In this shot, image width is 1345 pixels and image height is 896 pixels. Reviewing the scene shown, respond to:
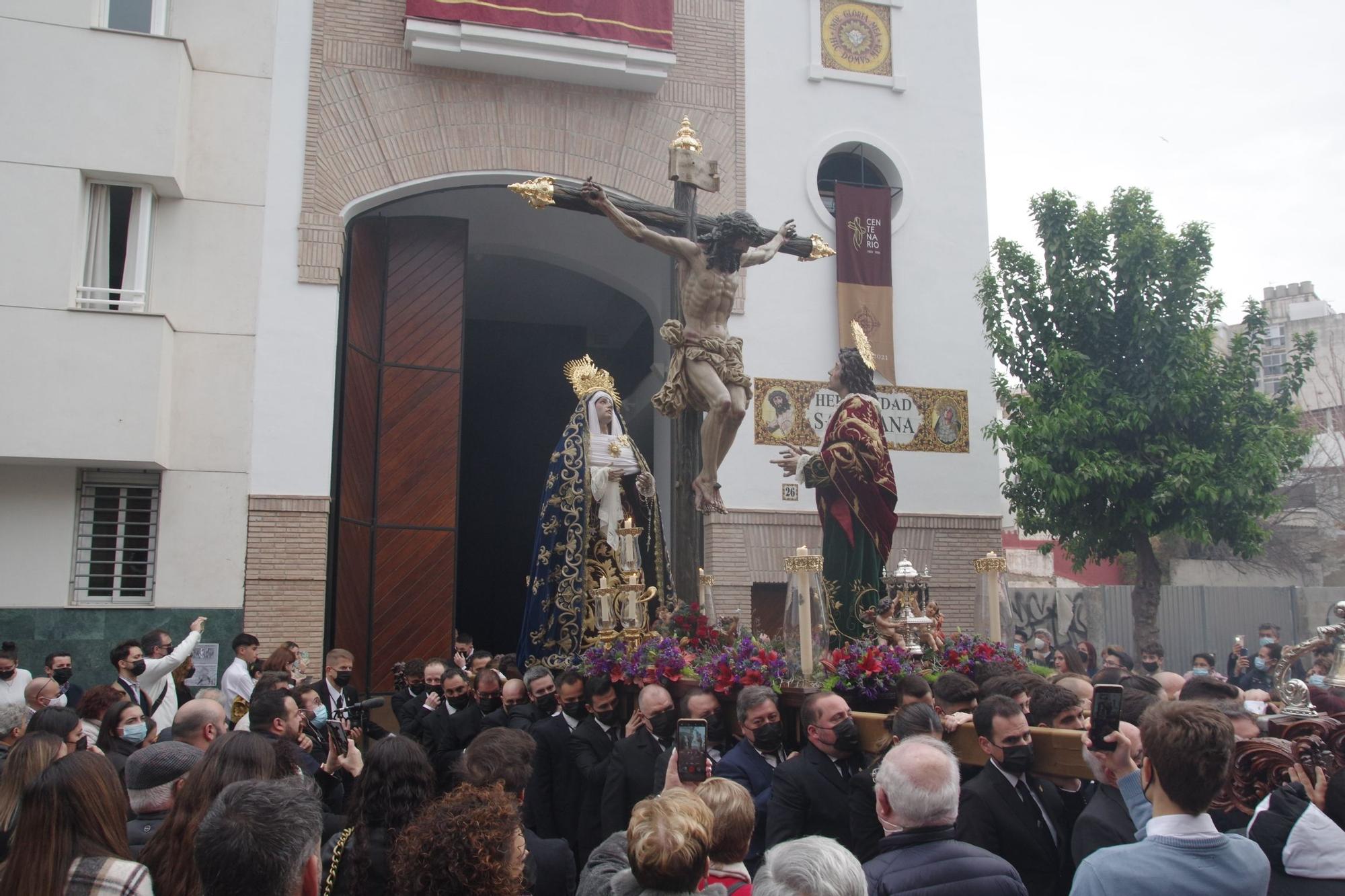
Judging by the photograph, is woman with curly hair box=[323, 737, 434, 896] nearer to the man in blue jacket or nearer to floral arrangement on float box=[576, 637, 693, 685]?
the man in blue jacket

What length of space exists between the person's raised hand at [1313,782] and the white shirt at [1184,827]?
1.66 feet

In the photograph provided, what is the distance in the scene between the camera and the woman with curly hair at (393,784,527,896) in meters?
2.70

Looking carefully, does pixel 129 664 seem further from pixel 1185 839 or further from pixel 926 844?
pixel 1185 839

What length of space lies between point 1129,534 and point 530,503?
992cm

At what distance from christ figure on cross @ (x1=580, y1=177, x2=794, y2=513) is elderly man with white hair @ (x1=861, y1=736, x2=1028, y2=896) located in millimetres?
4561

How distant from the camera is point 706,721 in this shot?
16.2 feet

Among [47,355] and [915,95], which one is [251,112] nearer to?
[47,355]

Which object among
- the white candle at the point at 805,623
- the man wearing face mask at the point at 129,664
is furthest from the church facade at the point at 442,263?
the white candle at the point at 805,623

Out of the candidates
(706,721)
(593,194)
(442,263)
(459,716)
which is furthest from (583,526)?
(442,263)

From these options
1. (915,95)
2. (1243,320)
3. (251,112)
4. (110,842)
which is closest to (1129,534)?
(1243,320)

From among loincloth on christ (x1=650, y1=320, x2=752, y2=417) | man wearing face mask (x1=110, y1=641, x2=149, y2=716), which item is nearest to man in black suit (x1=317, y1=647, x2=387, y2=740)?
man wearing face mask (x1=110, y1=641, x2=149, y2=716)

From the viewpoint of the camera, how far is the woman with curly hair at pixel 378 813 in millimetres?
3395

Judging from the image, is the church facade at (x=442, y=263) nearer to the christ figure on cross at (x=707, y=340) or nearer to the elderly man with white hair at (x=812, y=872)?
the christ figure on cross at (x=707, y=340)

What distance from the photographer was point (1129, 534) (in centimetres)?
1462
